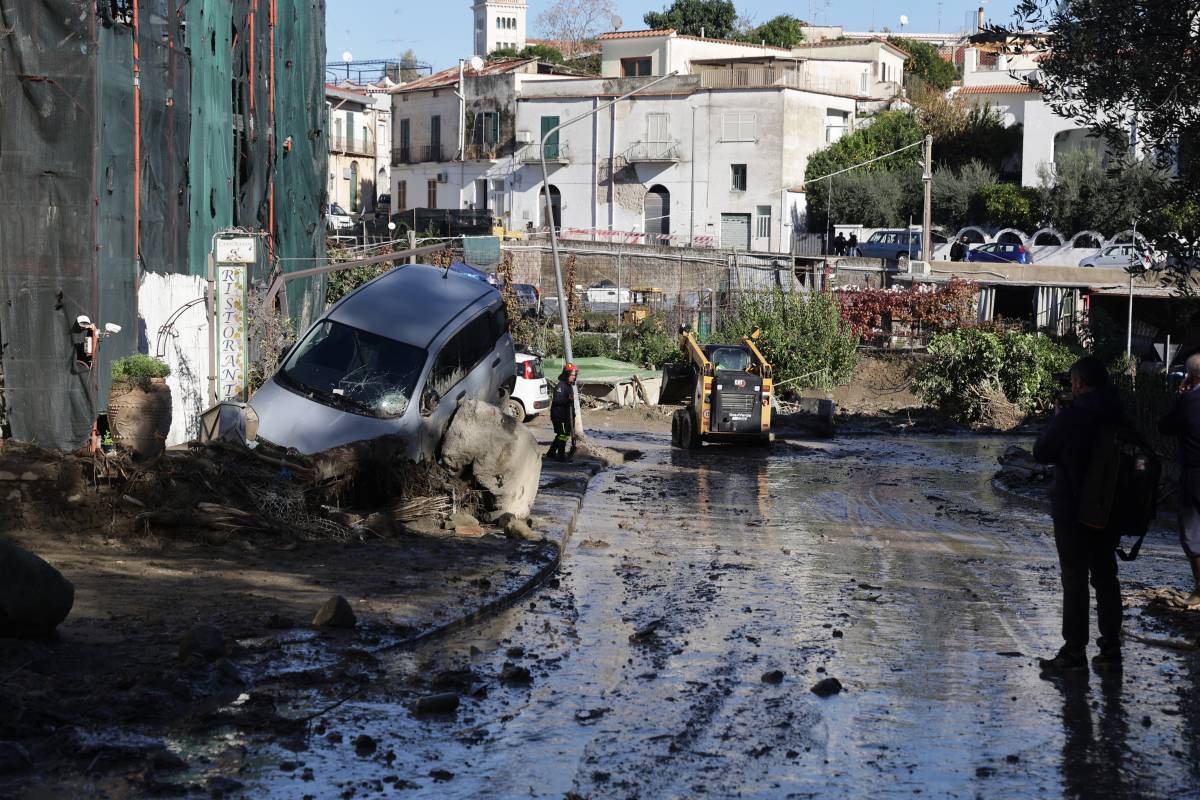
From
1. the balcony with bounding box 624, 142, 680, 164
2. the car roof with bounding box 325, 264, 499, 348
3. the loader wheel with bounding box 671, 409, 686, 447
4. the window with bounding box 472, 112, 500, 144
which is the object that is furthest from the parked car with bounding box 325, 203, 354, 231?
the car roof with bounding box 325, 264, 499, 348

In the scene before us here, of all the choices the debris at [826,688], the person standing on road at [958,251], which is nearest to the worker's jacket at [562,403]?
the debris at [826,688]

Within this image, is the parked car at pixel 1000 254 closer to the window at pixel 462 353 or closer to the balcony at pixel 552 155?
the balcony at pixel 552 155

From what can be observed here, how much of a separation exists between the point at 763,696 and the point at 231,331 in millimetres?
12705

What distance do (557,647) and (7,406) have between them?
979cm

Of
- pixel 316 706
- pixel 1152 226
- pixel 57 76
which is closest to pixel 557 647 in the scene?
pixel 316 706

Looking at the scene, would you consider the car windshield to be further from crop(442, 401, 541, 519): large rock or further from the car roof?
crop(442, 401, 541, 519): large rock

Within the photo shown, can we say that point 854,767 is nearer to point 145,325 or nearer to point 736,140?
point 145,325

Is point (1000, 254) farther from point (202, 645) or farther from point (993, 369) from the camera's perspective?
point (202, 645)

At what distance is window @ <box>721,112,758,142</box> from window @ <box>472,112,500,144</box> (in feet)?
39.7

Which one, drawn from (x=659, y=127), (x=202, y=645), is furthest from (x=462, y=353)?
(x=659, y=127)

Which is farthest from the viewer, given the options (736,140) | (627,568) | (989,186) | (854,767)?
(736,140)

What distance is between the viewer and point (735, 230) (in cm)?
6625

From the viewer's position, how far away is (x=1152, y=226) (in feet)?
45.5

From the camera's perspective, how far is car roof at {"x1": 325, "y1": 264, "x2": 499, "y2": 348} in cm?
1769
